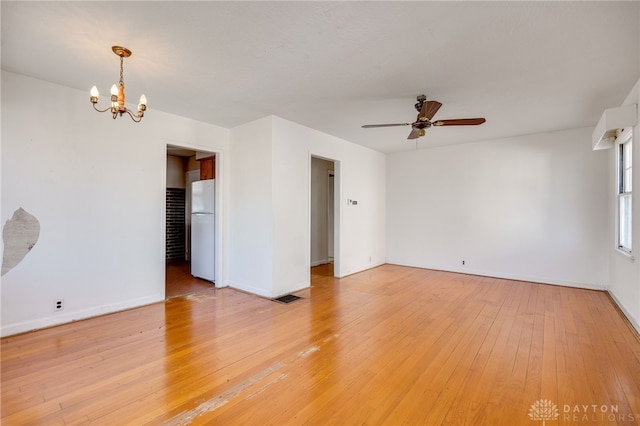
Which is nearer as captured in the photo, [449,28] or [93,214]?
[449,28]

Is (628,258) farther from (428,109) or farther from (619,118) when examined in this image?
(428,109)

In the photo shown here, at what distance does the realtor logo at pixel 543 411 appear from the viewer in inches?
69.7

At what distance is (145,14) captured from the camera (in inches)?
78.8

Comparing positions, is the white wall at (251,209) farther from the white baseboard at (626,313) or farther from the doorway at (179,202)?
the white baseboard at (626,313)

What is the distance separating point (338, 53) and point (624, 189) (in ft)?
14.2

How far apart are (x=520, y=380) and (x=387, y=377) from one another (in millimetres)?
990

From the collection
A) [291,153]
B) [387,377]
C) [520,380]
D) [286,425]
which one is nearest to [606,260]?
[520,380]

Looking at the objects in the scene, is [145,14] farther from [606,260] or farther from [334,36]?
[606,260]

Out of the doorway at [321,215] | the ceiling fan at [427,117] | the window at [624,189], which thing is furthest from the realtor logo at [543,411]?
the doorway at [321,215]

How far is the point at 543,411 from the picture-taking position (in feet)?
5.98

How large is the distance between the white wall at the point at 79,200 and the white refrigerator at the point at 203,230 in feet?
3.12

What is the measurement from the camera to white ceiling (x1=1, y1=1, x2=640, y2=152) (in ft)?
6.52
